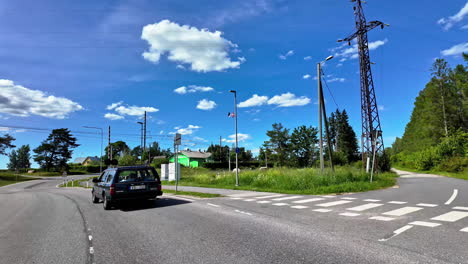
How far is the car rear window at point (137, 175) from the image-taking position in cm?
1025

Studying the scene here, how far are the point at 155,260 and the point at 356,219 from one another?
5381mm

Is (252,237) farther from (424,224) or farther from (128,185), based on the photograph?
(128,185)

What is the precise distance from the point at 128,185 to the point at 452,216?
1038 cm

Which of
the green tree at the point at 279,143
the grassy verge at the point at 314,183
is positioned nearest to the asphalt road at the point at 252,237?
the grassy verge at the point at 314,183

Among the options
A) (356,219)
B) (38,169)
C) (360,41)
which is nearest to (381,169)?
(360,41)

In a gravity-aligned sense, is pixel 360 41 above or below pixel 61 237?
above

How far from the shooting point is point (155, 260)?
13.1 ft

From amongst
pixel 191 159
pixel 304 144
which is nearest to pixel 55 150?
pixel 191 159

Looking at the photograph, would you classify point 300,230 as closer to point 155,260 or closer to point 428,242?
point 428,242

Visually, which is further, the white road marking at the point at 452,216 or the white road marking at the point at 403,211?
the white road marking at the point at 403,211

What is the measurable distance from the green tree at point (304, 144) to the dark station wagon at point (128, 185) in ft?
199

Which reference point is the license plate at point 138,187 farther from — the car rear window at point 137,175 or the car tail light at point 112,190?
the car tail light at point 112,190

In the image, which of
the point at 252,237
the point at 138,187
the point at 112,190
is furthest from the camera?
the point at 138,187

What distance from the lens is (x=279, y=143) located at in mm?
69875
